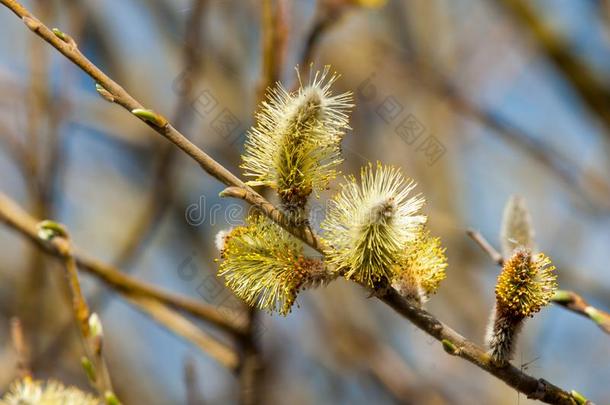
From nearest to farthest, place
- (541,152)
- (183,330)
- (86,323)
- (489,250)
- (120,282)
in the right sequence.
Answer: (86,323)
(489,250)
(120,282)
(183,330)
(541,152)

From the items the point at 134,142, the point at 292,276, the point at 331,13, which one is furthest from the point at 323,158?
the point at 134,142

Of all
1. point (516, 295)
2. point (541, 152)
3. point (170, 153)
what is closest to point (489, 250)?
point (516, 295)

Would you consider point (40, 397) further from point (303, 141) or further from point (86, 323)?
point (303, 141)

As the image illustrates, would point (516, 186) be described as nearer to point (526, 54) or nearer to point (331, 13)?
point (526, 54)

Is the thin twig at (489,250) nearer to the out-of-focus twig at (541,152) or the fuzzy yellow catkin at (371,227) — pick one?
the fuzzy yellow catkin at (371,227)

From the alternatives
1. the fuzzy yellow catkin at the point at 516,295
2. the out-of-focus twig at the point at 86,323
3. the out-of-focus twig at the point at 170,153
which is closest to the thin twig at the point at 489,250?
the fuzzy yellow catkin at the point at 516,295

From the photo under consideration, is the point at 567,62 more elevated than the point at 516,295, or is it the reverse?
the point at 567,62
